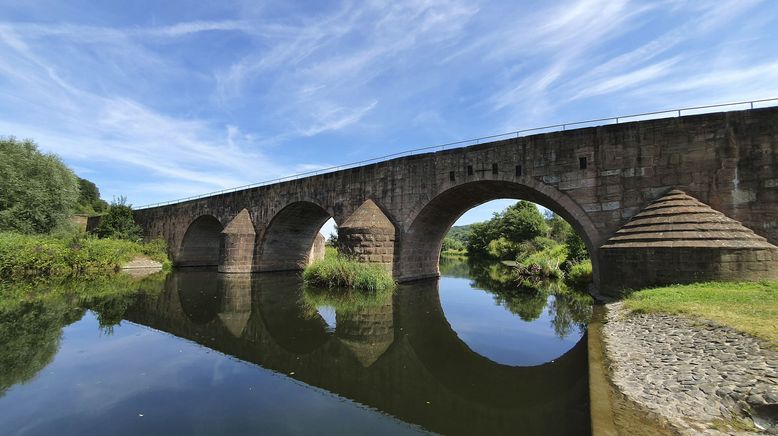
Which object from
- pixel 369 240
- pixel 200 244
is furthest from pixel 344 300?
pixel 200 244

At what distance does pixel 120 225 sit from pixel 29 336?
31307 mm

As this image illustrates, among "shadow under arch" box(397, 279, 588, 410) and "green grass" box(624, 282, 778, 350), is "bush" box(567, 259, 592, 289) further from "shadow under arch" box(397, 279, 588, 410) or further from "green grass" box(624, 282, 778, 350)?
"shadow under arch" box(397, 279, 588, 410)

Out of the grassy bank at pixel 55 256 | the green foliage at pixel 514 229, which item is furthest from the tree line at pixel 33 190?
the green foliage at pixel 514 229

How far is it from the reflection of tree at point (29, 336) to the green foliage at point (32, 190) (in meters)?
19.5

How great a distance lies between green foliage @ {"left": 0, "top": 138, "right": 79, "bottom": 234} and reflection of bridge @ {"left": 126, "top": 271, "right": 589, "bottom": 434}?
22.0 meters

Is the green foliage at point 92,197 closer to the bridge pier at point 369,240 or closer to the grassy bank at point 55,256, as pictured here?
the grassy bank at point 55,256

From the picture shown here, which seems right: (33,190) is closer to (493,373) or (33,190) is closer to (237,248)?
(237,248)

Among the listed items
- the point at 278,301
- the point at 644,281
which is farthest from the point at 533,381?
the point at 278,301

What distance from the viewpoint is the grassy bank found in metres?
20.2

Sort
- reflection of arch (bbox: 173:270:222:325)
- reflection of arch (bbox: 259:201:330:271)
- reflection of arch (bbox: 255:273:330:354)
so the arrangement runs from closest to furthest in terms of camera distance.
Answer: reflection of arch (bbox: 255:273:330:354) → reflection of arch (bbox: 173:270:222:325) → reflection of arch (bbox: 259:201:330:271)

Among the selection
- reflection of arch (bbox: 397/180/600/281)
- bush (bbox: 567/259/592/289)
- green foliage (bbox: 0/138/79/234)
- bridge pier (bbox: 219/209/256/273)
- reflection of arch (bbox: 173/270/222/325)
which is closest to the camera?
reflection of arch (bbox: 173/270/222/325)

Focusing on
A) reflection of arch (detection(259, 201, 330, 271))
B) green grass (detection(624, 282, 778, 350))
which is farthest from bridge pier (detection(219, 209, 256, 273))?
green grass (detection(624, 282, 778, 350))

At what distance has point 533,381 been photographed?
624 centimetres

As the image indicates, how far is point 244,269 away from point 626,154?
2252 cm
